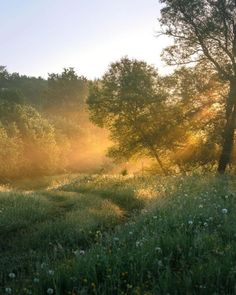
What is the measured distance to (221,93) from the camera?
29531 millimetres

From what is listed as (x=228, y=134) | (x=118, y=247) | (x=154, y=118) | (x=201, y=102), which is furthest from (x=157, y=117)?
(x=118, y=247)

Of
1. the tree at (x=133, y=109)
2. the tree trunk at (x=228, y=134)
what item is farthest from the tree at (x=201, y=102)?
the tree at (x=133, y=109)

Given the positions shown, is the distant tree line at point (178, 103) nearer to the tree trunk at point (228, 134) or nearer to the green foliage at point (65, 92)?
the tree trunk at point (228, 134)

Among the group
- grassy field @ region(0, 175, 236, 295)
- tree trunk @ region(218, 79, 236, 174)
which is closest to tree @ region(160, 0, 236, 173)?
tree trunk @ region(218, 79, 236, 174)

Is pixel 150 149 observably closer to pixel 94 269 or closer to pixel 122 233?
pixel 122 233

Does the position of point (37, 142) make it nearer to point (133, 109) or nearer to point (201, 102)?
point (133, 109)

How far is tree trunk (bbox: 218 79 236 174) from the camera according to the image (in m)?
28.7

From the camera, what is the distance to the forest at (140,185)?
8.52 metres

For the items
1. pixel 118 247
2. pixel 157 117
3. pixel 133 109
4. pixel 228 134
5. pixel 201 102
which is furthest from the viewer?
pixel 133 109

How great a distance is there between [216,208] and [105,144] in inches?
2776

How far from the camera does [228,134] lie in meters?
28.9

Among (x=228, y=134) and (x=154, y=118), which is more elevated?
(x=154, y=118)

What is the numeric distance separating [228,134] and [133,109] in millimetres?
8120

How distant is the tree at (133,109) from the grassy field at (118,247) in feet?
45.6
